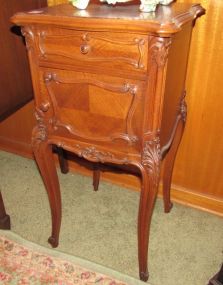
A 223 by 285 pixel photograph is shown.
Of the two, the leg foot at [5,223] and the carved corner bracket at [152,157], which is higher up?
the carved corner bracket at [152,157]

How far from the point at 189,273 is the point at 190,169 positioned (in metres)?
0.48

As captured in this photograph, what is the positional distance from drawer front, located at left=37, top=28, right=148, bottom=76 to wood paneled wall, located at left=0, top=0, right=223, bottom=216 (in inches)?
19.1

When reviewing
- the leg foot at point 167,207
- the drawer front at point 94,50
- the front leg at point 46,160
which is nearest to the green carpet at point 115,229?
the leg foot at point 167,207

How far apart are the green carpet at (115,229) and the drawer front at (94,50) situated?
0.83 m

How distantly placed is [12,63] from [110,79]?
0.57 m

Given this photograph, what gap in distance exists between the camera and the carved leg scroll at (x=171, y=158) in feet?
4.08

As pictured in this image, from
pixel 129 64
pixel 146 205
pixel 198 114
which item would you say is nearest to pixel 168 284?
pixel 146 205

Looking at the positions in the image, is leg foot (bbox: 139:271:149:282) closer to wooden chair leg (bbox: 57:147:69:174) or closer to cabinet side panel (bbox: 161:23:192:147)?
cabinet side panel (bbox: 161:23:192:147)

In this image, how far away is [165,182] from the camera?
1.43 metres

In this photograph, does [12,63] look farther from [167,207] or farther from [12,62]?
[167,207]

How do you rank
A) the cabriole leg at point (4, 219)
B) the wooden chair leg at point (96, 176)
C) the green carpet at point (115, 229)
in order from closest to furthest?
the green carpet at point (115, 229), the cabriole leg at point (4, 219), the wooden chair leg at point (96, 176)

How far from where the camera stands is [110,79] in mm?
874

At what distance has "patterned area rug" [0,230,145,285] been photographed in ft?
→ 3.95

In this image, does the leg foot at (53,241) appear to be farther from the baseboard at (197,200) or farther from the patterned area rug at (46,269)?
the baseboard at (197,200)
